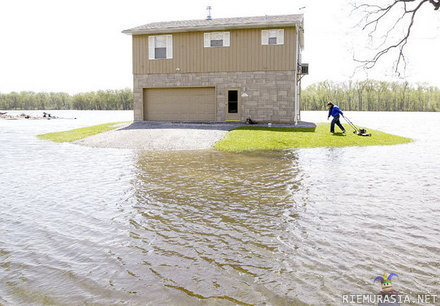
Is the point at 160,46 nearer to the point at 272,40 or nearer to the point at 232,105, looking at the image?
Answer: the point at 232,105

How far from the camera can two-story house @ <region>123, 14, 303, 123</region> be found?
78.4ft

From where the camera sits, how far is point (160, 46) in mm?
25953

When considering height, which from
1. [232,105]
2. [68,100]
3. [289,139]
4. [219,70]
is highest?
[68,100]

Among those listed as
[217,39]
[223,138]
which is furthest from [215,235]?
[217,39]

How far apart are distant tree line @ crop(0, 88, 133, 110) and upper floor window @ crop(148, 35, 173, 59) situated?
265 feet

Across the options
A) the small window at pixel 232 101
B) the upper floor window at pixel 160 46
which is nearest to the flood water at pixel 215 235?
the small window at pixel 232 101

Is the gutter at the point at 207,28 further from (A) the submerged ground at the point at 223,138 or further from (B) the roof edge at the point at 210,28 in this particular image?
(A) the submerged ground at the point at 223,138

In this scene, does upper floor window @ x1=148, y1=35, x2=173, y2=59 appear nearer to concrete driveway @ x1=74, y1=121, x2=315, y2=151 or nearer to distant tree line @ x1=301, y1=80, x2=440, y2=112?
concrete driveway @ x1=74, y1=121, x2=315, y2=151

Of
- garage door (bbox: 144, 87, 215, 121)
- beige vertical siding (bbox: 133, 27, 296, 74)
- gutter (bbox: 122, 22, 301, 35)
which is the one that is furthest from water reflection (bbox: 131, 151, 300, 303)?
gutter (bbox: 122, 22, 301, 35)

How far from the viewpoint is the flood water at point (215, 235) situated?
13.3 ft

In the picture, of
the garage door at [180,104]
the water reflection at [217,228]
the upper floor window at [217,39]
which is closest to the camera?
the water reflection at [217,228]

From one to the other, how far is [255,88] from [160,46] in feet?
24.9

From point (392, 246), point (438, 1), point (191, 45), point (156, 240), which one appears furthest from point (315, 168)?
point (191, 45)

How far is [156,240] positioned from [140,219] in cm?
109
